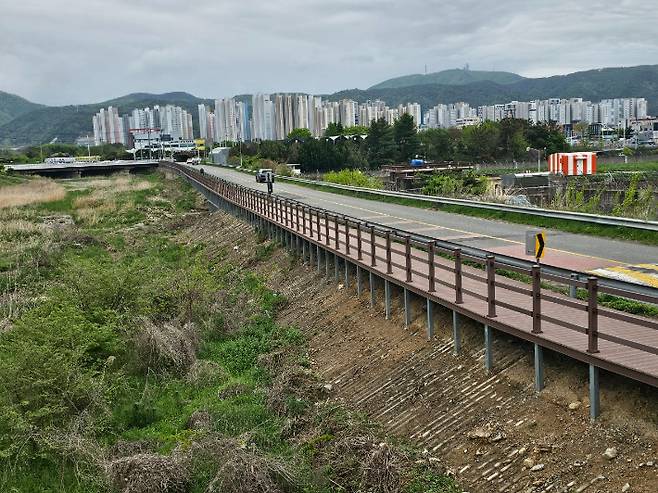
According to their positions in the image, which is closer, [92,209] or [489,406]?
[489,406]

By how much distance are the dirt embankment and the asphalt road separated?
431cm

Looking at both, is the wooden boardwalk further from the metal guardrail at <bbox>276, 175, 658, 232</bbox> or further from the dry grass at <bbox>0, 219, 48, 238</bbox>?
the dry grass at <bbox>0, 219, 48, 238</bbox>

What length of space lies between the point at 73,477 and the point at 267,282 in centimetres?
1362

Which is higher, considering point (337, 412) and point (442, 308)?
point (442, 308)

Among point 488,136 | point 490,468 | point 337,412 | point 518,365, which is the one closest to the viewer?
point 490,468

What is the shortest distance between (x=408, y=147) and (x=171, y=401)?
100732 millimetres

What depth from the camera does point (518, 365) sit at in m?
10.8

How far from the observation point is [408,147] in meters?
112

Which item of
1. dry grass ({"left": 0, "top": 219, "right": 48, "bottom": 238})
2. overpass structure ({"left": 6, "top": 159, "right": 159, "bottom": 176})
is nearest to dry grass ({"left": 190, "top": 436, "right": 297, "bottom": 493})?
dry grass ({"left": 0, "top": 219, "right": 48, "bottom": 238})

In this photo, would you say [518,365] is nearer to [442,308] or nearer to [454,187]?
[442,308]

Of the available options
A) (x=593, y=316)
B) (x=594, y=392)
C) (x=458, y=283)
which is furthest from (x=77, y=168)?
(x=594, y=392)

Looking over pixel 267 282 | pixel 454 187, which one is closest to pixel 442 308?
pixel 267 282

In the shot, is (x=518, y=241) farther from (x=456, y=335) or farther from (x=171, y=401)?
(x=171, y=401)

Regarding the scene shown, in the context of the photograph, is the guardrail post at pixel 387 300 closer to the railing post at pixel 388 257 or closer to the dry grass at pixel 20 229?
the railing post at pixel 388 257
